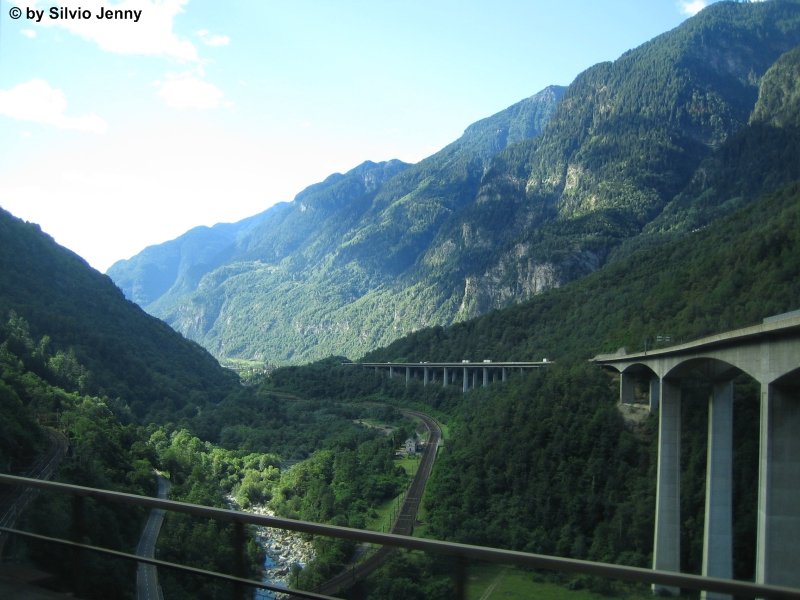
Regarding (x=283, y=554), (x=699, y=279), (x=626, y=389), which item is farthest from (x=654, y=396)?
(x=283, y=554)

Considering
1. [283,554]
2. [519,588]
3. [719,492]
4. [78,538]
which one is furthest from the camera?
[719,492]

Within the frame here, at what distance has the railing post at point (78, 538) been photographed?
Result: 22.1 feet

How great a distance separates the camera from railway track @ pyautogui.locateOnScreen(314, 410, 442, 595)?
5.67 m

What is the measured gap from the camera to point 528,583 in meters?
4.86

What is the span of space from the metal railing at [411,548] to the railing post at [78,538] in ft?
0.17

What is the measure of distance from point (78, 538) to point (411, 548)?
3.61 meters

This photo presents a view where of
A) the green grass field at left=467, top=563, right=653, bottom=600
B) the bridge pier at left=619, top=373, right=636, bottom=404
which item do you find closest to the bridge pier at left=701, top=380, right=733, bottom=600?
the bridge pier at left=619, top=373, right=636, bottom=404

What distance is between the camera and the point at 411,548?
538 centimetres

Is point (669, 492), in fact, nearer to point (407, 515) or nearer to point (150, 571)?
point (407, 515)

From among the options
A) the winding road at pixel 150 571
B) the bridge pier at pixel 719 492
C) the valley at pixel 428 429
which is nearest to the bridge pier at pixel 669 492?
the valley at pixel 428 429

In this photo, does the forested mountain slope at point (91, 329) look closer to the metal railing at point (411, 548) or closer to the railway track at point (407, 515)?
the railway track at point (407, 515)

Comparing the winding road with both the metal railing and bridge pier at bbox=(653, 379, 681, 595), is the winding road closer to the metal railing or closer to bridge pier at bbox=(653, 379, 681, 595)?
the metal railing

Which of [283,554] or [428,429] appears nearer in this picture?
[283,554]

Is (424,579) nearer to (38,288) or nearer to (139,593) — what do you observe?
(139,593)
